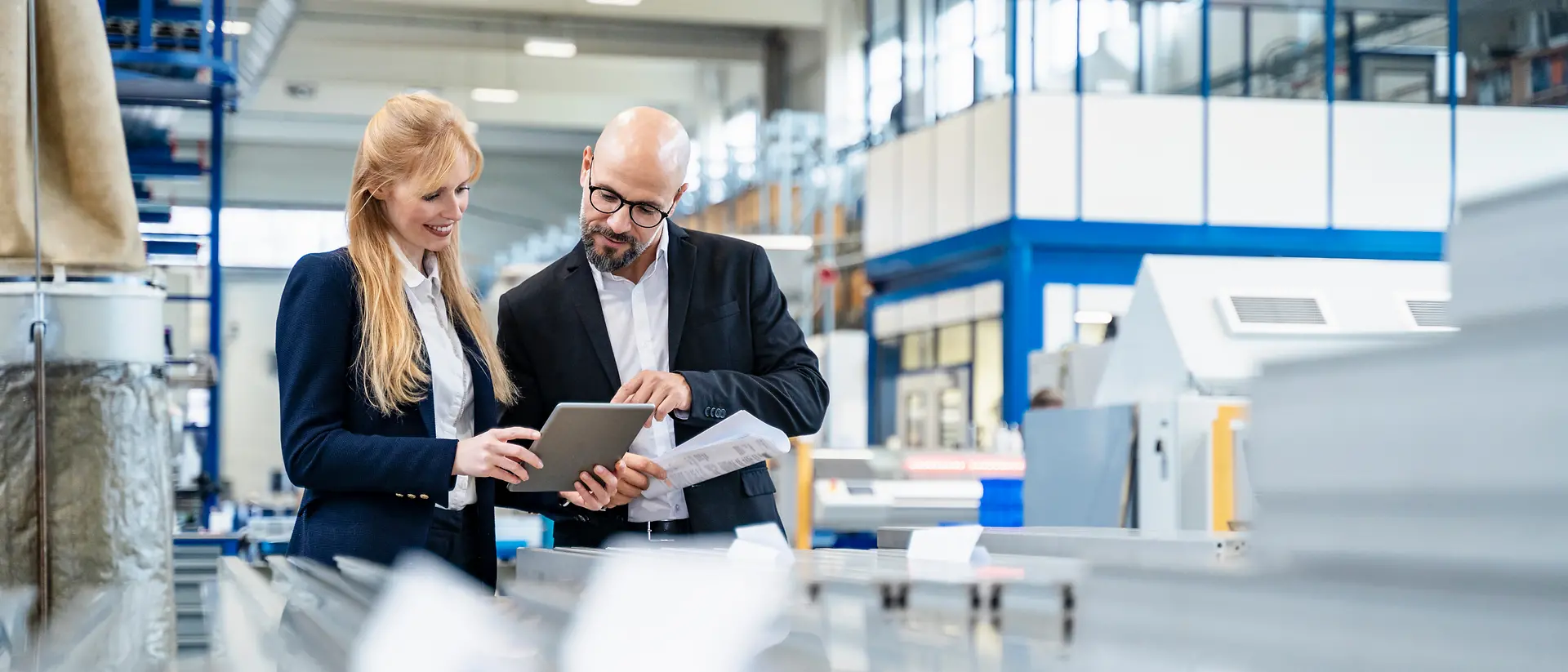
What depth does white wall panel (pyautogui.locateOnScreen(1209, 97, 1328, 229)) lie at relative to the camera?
1219cm

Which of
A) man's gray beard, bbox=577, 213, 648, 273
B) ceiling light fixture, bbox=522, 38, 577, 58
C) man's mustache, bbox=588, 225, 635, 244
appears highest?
ceiling light fixture, bbox=522, 38, 577, 58

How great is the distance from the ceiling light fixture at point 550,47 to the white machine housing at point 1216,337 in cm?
1290

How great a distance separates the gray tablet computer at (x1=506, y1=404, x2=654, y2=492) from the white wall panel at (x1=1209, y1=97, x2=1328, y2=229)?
10.8m

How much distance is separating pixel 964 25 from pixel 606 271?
11.8 meters

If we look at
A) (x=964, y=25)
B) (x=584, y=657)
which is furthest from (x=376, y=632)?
(x=964, y=25)

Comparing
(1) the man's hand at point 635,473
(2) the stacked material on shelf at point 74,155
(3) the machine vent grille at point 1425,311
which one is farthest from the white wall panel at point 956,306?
(1) the man's hand at point 635,473

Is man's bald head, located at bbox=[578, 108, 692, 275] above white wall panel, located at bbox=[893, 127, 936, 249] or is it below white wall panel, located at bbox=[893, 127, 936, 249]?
below

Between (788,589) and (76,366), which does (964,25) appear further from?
(788,589)

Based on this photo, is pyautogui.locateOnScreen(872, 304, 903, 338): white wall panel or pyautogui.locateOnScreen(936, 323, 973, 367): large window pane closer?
pyautogui.locateOnScreen(936, 323, 973, 367): large window pane

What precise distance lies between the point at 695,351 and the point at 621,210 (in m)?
0.25

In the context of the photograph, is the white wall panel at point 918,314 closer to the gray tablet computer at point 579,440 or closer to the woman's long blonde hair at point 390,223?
the gray tablet computer at point 579,440

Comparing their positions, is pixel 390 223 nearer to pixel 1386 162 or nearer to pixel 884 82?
pixel 1386 162

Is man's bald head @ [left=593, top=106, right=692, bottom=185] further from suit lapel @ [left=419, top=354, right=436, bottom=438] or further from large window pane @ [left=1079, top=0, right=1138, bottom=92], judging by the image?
large window pane @ [left=1079, top=0, right=1138, bottom=92]

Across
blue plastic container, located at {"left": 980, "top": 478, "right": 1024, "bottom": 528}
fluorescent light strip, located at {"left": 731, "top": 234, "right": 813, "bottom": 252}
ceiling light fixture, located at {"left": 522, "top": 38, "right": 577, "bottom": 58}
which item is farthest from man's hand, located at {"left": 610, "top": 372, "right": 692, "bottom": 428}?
ceiling light fixture, located at {"left": 522, "top": 38, "right": 577, "bottom": 58}
